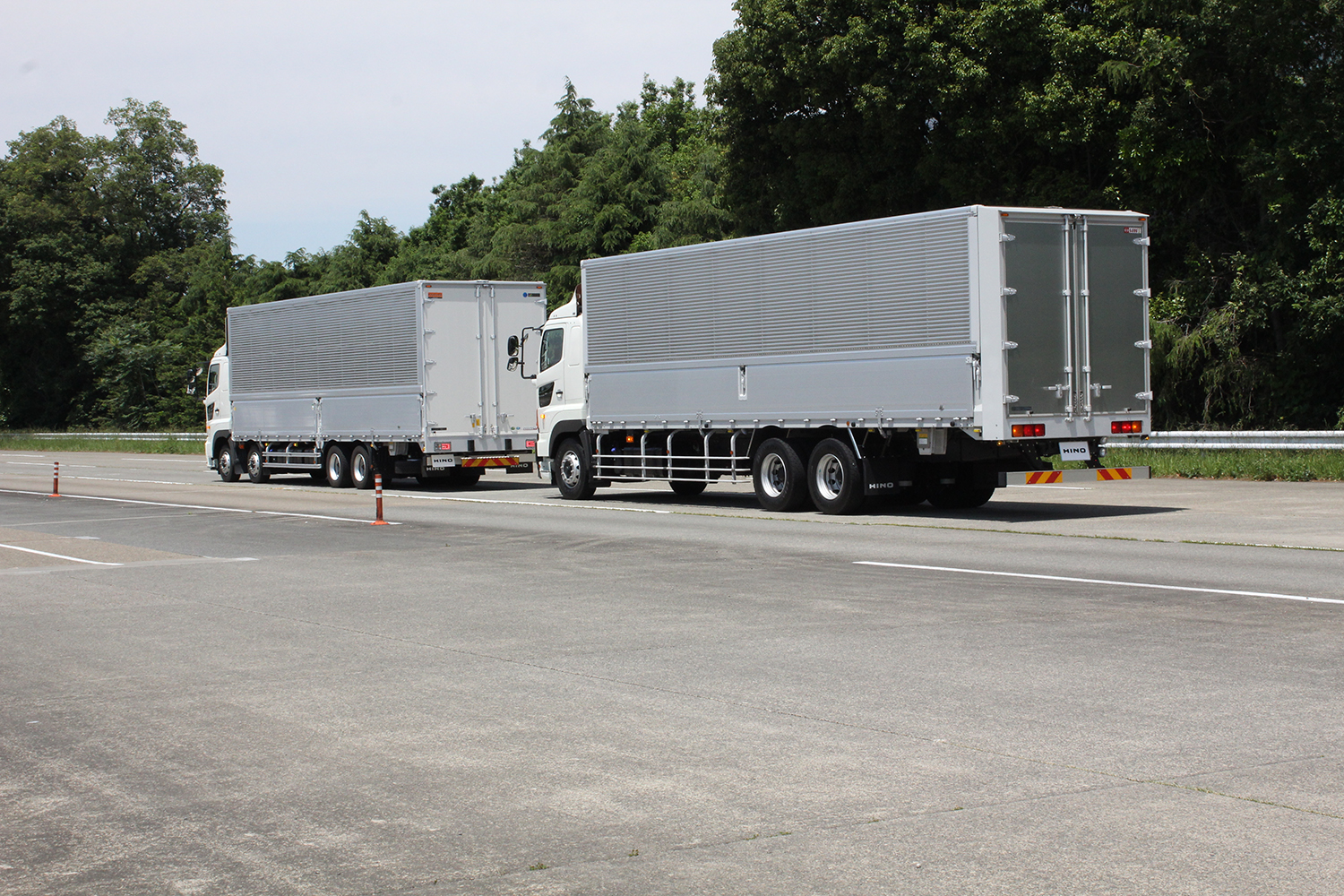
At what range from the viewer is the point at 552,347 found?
24.2 m

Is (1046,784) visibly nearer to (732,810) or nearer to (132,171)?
(732,810)

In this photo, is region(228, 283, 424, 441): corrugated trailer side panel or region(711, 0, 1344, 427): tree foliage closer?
region(228, 283, 424, 441): corrugated trailer side panel

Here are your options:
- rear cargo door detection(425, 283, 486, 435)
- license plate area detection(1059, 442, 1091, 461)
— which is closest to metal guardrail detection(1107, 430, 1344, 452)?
license plate area detection(1059, 442, 1091, 461)

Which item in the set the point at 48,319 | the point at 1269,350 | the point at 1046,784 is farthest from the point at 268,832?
the point at 48,319

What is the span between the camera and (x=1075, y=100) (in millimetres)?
30203

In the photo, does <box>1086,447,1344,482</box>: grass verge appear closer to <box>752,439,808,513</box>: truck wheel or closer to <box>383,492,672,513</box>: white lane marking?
<box>752,439,808,513</box>: truck wheel

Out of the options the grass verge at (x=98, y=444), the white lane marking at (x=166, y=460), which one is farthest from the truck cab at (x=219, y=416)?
the grass verge at (x=98, y=444)

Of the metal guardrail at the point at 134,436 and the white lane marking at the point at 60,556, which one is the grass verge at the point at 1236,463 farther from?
the metal guardrail at the point at 134,436

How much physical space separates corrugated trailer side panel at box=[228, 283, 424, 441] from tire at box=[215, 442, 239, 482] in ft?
2.85

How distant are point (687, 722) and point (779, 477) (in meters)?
13.2

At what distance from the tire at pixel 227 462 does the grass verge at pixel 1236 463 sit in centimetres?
1998

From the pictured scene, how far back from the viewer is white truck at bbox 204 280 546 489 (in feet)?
87.8

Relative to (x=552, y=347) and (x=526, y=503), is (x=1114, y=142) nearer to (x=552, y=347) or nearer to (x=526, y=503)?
(x=552, y=347)

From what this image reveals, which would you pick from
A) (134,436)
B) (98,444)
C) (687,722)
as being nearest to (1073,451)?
(687,722)
